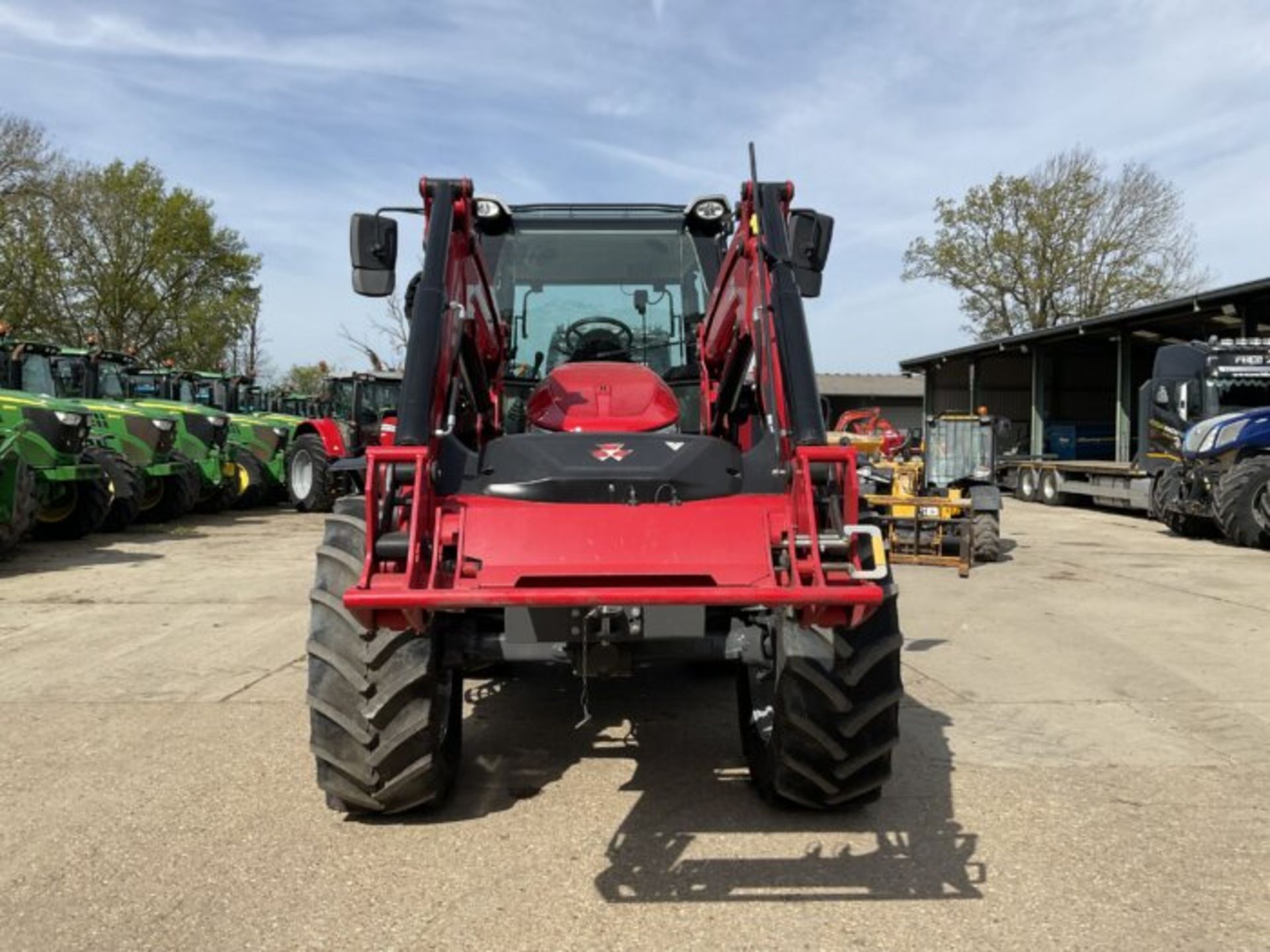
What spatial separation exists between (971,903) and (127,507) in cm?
1368

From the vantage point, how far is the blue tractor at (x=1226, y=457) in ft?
45.1

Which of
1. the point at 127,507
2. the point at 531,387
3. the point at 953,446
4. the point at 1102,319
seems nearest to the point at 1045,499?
the point at 1102,319

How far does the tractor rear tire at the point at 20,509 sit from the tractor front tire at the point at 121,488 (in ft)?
8.66

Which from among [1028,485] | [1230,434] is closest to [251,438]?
[1230,434]

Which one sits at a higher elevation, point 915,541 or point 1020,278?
point 1020,278

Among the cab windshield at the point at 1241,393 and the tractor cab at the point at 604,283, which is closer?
the tractor cab at the point at 604,283

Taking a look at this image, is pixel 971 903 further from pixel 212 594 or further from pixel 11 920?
pixel 212 594

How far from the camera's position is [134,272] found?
37781mm

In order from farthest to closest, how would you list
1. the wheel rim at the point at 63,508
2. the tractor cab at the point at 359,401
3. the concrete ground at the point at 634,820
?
the tractor cab at the point at 359,401 → the wheel rim at the point at 63,508 → the concrete ground at the point at 634,820

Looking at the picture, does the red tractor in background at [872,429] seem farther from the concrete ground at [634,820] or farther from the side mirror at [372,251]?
the side mirror at [372,251]

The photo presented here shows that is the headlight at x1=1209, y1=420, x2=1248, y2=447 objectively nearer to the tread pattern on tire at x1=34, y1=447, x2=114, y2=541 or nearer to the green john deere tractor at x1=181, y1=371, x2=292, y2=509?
the tread pattern on tire at x1=34, y1=447, x2=114, y2=541

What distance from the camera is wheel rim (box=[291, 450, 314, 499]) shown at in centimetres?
1845

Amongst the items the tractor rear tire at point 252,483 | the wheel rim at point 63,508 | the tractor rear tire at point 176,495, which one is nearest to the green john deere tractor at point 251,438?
the tractor rear tire at point 252,483

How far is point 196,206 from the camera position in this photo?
130ft
